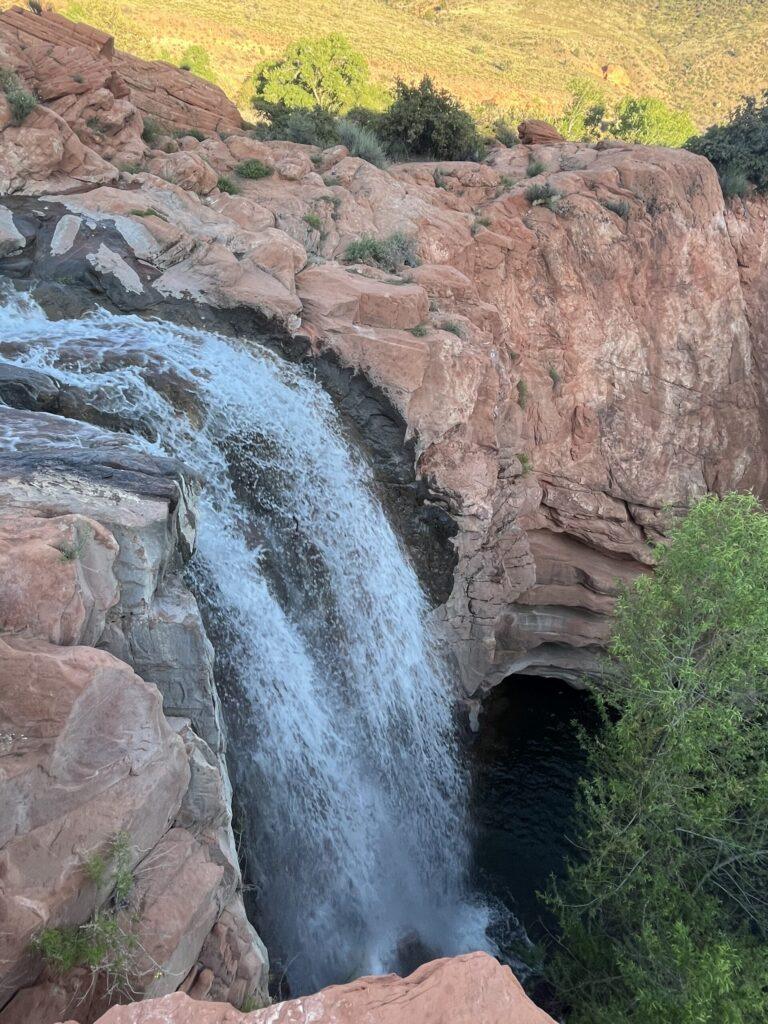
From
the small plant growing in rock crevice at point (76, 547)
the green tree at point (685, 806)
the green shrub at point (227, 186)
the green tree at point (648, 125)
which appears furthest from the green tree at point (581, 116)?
the small plant growing in rock crevice at point (76, 547)

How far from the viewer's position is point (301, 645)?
8430 millimetres

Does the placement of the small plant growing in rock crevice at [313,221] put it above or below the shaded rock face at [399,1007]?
above

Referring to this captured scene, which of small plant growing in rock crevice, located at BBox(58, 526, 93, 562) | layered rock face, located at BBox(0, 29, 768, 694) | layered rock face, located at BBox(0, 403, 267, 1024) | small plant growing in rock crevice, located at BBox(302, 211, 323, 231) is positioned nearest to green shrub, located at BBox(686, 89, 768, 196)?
layered rock face, located at BBox(0, 29, 768, 694)

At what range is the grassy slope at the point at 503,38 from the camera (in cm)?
3675

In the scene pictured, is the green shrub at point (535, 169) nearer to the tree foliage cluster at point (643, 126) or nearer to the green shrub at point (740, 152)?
the green shrub at point (740, 152)

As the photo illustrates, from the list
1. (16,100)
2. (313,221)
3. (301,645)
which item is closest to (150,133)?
(16,100)

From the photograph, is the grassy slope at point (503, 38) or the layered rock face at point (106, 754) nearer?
the layered rock face at point (106, 754)

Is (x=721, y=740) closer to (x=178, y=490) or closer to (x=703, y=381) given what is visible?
(x=178, y=490)

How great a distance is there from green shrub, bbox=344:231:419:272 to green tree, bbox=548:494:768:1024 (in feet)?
26.4

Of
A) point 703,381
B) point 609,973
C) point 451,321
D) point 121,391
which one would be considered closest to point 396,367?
point 451,321

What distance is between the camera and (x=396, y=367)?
10.9m

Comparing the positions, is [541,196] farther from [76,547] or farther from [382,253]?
[76,547]

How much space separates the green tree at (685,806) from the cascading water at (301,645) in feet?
6.58

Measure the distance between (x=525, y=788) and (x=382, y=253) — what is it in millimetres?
10887
